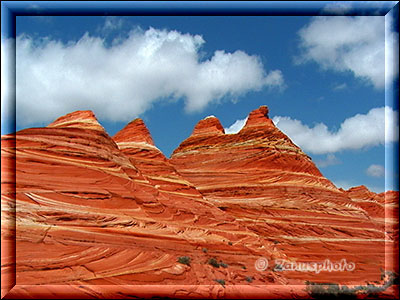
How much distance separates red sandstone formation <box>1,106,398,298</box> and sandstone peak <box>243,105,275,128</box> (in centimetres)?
10

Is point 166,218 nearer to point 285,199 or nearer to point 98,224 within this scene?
point 98,224

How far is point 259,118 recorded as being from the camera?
34.0 m

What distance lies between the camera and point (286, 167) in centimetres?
3092

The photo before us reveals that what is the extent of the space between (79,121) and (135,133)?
935 centimetres

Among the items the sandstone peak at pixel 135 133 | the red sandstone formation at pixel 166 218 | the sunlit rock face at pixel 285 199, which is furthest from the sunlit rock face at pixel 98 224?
the sandstone peak at pixel 135 133

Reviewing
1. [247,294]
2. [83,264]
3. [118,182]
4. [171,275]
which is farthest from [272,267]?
[83,264]

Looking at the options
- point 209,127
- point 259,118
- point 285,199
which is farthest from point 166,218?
point 209,127

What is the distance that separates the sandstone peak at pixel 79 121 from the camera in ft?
69.1

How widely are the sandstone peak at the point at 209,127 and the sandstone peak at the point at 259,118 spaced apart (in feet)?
11.7

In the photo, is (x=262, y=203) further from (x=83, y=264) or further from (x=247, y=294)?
(x=83, y=264)

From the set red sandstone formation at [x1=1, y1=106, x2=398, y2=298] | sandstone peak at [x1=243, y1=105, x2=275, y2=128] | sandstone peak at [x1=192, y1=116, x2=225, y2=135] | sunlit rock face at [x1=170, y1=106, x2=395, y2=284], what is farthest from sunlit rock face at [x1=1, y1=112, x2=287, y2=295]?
sandstone peak at [x1=192, y1=116, x2=225, y2=135]

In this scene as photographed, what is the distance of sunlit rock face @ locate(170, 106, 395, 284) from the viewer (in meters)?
26.5

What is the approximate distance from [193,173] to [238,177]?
4474mm

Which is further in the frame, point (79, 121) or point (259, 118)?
point (259, 118)
